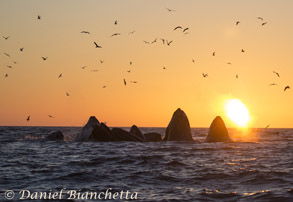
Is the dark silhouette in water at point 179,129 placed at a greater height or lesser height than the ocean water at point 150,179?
greater

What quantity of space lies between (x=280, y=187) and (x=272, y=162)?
9453 mm

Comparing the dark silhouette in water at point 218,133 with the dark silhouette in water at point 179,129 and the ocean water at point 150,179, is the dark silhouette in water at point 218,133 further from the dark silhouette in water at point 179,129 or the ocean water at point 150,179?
the ocean water at point 150,179

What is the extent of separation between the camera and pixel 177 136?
49.8 metres

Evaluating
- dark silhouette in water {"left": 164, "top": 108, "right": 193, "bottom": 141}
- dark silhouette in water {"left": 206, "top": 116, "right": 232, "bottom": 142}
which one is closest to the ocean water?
dark silhouette in water {"left": 164, "top": 108, "right": 193, "bottom": 141}

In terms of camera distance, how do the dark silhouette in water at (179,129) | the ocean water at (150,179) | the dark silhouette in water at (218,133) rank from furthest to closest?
the dark silhouette in water at (218,133), the dark silhouette in water at (179,129), the ocean water at (150,179)

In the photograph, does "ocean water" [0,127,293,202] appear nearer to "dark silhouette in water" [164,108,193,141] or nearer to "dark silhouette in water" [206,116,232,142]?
"dark silhouette in water" [164,108,193,141]

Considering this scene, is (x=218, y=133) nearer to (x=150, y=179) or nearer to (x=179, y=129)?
(x=179, y=129)

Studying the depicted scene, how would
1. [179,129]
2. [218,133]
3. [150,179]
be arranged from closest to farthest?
[150,179] < [179,129] < [218,133]

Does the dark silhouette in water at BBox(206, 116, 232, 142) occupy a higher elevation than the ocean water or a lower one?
higher

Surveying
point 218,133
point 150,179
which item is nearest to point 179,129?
point 218,133

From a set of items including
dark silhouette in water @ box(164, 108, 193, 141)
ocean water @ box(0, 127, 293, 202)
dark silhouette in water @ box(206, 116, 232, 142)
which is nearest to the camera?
ocean water @ box(0, 127, 293, 202)

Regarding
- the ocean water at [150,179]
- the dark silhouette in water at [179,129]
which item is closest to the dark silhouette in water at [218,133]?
the dark silhouette in water at [179,129]

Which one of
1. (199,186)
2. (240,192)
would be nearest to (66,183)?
(199,186)

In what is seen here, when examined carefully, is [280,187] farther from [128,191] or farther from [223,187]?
[128,191]
